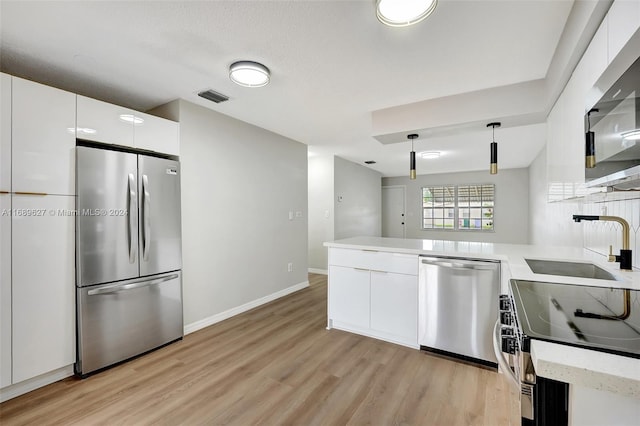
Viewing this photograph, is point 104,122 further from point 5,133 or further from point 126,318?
point 126,318

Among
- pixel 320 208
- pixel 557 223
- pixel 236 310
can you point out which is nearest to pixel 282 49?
pixel 236 310

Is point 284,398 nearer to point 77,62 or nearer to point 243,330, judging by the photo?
point 243,330

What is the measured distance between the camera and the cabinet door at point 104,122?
2.15 metres

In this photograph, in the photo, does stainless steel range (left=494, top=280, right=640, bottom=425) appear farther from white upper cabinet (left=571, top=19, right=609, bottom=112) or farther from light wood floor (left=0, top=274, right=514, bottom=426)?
light wood floor (left=0, top=274, right=514, bottom=426)

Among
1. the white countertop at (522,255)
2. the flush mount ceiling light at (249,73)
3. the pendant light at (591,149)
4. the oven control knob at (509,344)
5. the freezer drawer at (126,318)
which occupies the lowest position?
the freezer drawer at (126,318)

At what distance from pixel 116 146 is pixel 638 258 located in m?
3.64

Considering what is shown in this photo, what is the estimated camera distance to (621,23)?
101 centimetres

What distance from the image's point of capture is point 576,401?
0.64 metres

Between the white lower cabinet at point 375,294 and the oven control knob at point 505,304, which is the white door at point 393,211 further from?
the oven control knob at point 505,304

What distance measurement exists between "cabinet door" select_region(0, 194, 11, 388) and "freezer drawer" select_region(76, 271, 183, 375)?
14.1 inches

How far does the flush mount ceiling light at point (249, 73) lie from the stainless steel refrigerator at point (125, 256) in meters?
1.06

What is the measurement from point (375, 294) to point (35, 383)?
2.68 meters

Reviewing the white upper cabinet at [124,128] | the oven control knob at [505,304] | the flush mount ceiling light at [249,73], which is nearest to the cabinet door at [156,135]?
the white upper cabinet at [124,128]

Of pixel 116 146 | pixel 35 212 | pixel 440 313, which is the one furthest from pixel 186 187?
pixel 440 313
